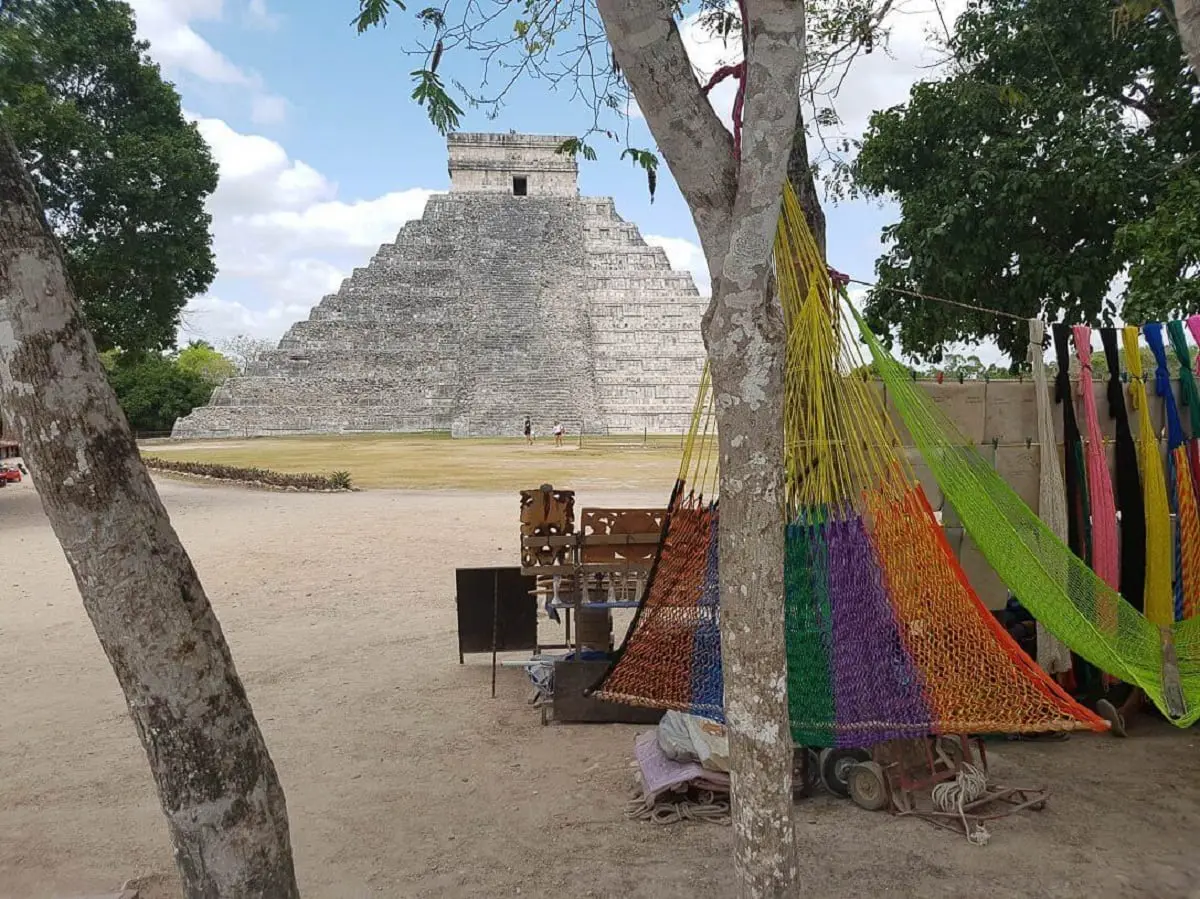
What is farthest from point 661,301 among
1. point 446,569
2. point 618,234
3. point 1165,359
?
point 1165,359

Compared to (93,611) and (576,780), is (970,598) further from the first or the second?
(93,611)

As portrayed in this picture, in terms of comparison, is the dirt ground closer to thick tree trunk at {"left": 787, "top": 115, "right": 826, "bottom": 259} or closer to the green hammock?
the green hammock

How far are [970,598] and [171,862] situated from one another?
2.49 meters

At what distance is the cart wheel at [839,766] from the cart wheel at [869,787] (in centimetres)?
5

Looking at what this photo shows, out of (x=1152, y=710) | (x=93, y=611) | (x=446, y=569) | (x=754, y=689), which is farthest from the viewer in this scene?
(x=446, y=569)

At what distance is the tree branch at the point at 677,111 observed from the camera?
1835 millimetres

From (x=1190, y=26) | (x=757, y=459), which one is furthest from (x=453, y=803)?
(x=1190, y=26)

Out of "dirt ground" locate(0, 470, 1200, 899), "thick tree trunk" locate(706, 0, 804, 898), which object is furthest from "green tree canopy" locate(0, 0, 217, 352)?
"thick tree trunk" locate(706, 0, 804, 898)

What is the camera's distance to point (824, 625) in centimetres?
267

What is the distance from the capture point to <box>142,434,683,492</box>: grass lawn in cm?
1348

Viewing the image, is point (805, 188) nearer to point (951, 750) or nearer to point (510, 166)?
point (951, 750)

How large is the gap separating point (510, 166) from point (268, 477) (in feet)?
90.2

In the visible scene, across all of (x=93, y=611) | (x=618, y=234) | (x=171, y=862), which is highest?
(x=618, y=234)

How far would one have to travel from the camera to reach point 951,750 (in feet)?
10.0
